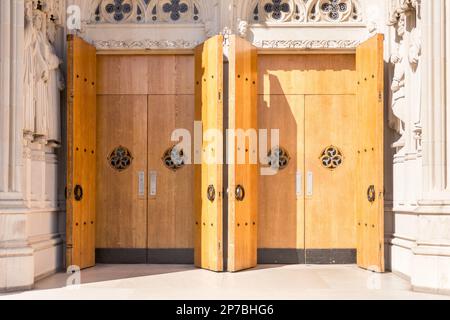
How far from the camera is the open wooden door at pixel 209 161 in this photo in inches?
366

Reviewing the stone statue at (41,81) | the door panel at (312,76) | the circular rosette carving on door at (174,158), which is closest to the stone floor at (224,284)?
the circular rosette carving on door at (174,158)

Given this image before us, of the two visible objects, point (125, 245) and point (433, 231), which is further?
point (125, 245)

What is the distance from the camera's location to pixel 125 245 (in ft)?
33.0

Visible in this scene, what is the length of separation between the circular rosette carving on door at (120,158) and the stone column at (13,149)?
238cm

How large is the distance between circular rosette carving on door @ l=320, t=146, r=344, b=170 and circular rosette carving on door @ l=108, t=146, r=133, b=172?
3.01 meters

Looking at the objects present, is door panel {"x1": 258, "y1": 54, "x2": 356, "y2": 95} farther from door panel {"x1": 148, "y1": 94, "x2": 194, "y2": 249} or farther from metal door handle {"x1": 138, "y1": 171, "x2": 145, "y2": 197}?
metal door handle {"x1": 138, "y1": 171, "x2": 145, "y2": 197}

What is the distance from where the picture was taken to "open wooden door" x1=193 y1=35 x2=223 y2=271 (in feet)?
30.5

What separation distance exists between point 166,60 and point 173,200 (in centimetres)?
220

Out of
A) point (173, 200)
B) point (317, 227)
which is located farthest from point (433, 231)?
point (173, 200)

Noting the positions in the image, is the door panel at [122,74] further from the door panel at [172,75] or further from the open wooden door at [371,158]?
the open wooden door at [371,158]

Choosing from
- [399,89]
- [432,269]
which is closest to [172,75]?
[399,89]

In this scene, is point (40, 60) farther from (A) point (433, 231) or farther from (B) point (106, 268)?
(A) point (433, 231)

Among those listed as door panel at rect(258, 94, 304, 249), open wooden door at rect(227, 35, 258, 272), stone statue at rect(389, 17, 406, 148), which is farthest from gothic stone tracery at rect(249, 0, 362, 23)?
door panel at rect(258, 94, 304, 249)

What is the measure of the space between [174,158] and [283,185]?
175cm
